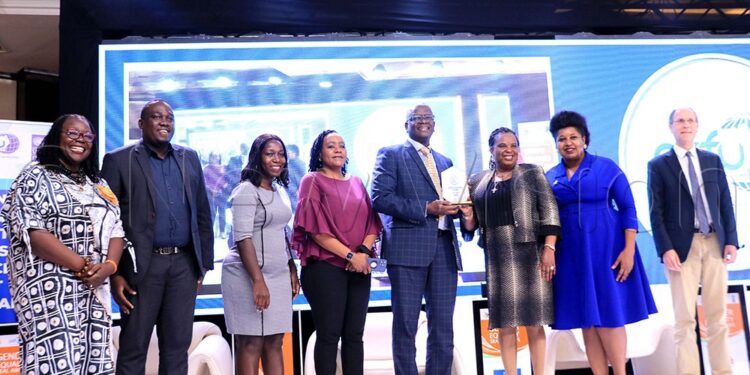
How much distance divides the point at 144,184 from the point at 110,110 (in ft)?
5.57

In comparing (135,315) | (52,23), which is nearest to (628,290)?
(135,315)

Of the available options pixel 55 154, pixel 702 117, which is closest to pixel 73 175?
pixel 55 154

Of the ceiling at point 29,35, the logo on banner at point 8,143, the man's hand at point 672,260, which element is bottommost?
the man's hand at point 672,260

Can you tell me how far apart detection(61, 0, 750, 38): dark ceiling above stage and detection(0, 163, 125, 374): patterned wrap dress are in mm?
2053

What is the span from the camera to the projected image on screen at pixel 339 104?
4.89 meters

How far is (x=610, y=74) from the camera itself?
5211 mm

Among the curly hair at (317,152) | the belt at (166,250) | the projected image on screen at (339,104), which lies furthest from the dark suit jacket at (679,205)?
the belt at (166,250)

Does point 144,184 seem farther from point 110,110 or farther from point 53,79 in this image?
point 53,79

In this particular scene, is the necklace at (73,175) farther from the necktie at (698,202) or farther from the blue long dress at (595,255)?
the necktie at (698,202)

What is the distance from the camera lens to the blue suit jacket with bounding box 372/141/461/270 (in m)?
3.69

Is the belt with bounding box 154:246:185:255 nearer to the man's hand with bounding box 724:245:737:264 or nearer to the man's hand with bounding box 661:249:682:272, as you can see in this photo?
the man's hand with bounding box 661:249:682:272

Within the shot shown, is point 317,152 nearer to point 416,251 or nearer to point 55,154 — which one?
point 416,251

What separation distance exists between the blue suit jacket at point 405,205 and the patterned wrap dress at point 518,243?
21 cm

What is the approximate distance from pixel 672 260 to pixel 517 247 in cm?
116
